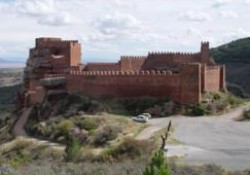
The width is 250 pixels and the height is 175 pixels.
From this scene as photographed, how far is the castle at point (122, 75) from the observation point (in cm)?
4581

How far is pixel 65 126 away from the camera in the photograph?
1704 inches

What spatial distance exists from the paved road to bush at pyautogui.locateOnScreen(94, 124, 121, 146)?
1791 mm

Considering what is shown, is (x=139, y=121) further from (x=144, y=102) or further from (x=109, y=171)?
(x=109, y=171)

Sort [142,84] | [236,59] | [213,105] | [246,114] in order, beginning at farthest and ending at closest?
[236,59]
[142,84]
[213,105]
[246,114]

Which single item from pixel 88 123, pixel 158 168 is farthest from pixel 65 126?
pixel 158 168

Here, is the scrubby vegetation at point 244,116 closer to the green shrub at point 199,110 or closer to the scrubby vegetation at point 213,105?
the scrubby vegetation at point 213,105

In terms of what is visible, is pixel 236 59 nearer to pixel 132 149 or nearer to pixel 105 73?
pixel 105 73

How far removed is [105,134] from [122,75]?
9.04 metres

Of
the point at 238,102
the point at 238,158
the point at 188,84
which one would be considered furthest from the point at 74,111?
the point at 238,158

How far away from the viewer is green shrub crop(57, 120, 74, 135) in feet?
140

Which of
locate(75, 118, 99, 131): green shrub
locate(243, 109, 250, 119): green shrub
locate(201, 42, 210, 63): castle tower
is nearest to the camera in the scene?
locate(75, 118, 99, 131): green shrub

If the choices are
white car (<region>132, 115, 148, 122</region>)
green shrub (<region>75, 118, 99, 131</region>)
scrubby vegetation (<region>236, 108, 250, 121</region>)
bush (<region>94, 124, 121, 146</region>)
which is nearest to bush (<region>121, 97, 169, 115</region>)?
white car (<region>132, 115, 148, 122</region>)

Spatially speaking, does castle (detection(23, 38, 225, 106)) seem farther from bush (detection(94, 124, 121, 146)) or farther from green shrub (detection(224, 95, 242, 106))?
bush (detection(94, 124, 121, 146))

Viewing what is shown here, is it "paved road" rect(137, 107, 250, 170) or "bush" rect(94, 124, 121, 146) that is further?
"bush" rect(94, 124, 121, 146)
